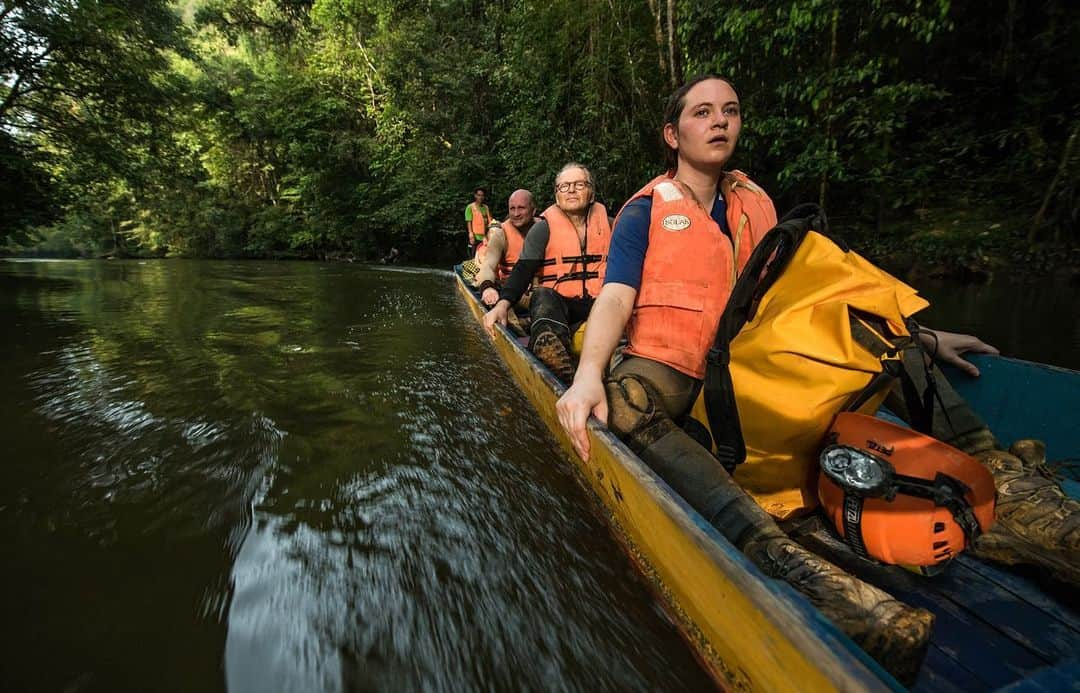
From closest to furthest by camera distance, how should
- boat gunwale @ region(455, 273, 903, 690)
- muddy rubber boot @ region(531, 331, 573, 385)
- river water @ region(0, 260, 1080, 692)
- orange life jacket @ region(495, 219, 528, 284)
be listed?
boat gunwale @ region(455, 273, 903, 690) < river water @ region(0, 260, 1080, 692) < muddy rubber boot @ region(531, 331, 573, 385) < orange life jacket @ region(495, 219, 528, 284)

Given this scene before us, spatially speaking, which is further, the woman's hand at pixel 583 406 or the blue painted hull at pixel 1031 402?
the blue painted hull at pixel 1031 402

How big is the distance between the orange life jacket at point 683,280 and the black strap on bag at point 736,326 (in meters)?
0.16

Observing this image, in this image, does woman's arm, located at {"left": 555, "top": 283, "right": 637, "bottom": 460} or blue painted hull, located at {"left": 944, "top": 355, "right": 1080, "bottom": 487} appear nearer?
woman's arm, located at {"left": 555, "top": 283, "right": 637, "bottom": 460}

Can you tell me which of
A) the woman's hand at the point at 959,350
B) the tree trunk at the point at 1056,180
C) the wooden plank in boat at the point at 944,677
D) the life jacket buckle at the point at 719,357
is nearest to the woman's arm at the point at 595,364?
the life jacket buckle at the point at 719,357

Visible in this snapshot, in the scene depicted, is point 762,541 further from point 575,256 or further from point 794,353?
point 575,256

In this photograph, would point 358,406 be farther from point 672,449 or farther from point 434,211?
point 434,211

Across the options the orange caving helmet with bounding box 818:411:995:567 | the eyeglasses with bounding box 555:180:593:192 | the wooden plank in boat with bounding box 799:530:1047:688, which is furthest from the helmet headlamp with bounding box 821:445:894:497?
the eyeglasses with bounding box 555:180:593:192

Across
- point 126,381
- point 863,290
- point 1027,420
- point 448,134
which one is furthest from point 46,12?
point 1027,420

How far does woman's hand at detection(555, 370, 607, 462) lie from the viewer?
4.87 ft

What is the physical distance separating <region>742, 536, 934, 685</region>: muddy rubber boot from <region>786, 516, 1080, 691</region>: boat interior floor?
0.20m

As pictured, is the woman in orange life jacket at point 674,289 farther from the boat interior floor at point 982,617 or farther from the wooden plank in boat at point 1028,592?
the wooden plank in boat at point 1028,592

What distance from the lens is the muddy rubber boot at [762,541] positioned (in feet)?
3.02

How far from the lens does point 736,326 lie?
4.67 feet

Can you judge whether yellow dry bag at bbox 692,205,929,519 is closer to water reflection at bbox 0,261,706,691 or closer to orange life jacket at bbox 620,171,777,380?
orange life jacket at bbox 620,171,777,380
